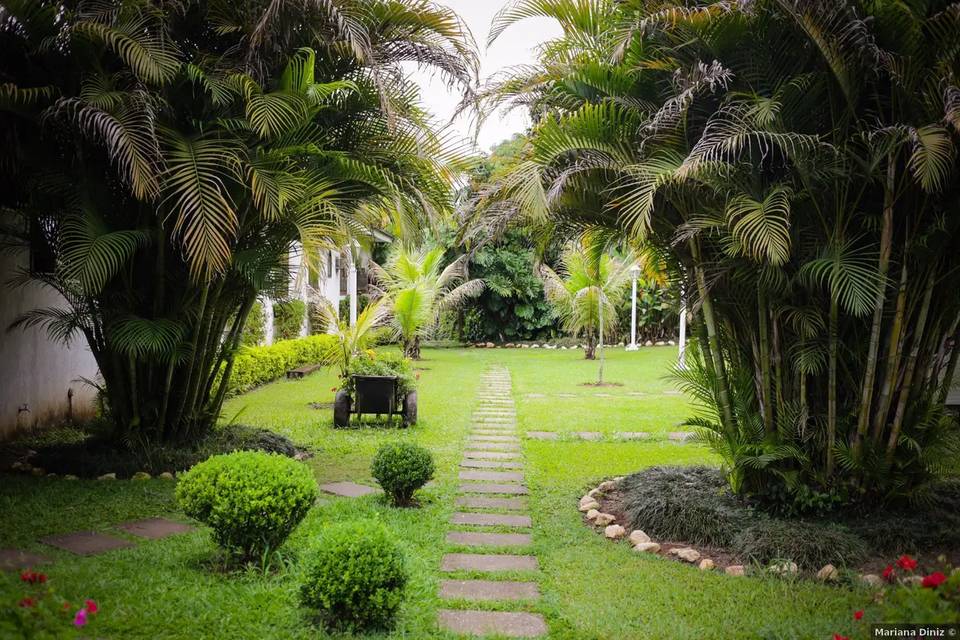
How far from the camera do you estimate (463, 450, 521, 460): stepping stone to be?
802cm

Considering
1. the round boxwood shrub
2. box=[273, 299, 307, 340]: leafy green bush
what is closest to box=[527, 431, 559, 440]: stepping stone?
the round boxwood shrub

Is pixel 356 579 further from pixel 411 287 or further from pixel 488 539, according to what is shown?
pixel 411 287

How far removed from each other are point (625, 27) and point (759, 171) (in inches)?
60.0

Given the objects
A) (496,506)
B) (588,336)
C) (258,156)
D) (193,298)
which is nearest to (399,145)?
(258,156)

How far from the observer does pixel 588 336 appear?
69.1 feet

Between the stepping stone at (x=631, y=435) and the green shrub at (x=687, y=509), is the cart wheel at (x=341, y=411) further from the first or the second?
the green shrub at (x=687, y=509)

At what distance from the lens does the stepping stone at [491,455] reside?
8023 millimetres

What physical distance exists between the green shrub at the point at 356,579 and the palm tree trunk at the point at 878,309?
11.0 feet

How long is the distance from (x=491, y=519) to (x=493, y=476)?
4.97 feet

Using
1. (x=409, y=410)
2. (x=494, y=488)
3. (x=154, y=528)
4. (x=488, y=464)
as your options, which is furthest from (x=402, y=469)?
(x=409, y=410)

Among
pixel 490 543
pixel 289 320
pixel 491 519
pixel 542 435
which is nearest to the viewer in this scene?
pixel 490 543

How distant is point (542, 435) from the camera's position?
9492 mm

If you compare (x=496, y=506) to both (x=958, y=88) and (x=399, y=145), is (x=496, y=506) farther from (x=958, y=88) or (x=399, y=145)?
(x=958, y=88)

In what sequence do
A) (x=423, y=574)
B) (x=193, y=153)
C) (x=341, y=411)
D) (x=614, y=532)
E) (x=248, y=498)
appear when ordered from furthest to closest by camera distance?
(x=341, y=411), (x=193, y=153), (x=614, y=532), (x=423, y=574), (x=248, y=498)
